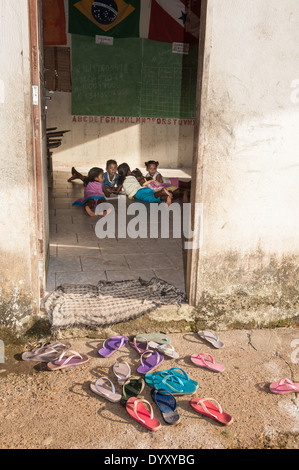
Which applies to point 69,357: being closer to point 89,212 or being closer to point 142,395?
point 142,395

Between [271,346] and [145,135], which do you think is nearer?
[271,346]

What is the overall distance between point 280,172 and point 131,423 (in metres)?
2.28

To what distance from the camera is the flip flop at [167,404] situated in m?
2.79

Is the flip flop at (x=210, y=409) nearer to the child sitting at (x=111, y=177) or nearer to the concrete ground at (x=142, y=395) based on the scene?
the concrete ground at (x=142, y=395)

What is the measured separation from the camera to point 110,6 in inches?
404

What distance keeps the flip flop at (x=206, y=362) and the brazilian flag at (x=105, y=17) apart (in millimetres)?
9122

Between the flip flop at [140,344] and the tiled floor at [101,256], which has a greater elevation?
the tiled floor at [101,256]

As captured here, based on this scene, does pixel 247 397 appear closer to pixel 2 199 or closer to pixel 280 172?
pixel 280 172

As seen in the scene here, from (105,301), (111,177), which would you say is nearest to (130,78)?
(111,177)

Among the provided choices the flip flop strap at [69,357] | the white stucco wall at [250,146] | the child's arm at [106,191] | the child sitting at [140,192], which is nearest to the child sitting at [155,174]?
the child sitting at [140,192]

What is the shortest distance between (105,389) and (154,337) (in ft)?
2.50
